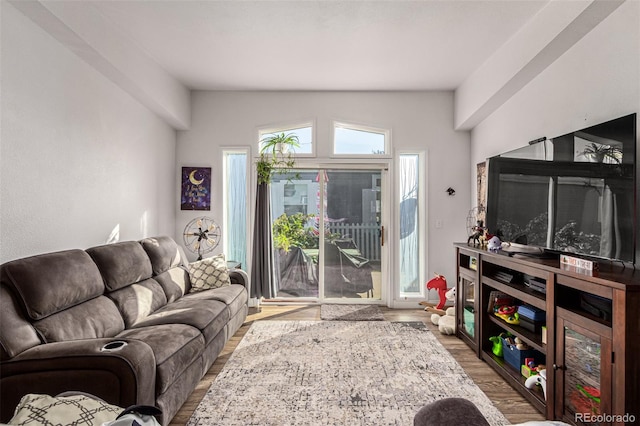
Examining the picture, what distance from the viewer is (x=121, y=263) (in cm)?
278

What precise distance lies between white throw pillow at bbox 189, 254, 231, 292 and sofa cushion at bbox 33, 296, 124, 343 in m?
1.21

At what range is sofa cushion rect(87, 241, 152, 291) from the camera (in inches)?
104

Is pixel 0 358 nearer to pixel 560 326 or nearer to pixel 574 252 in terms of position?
pixel 560 326

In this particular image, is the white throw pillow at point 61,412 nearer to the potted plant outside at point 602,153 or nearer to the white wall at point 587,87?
the potted plant outside at point 602,153

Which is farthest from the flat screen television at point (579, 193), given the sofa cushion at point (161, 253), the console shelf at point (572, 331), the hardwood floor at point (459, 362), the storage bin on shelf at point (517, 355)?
the sofa cushion at point (161, 253)

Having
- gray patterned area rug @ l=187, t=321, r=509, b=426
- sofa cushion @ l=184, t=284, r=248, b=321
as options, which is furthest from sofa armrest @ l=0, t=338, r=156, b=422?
sofa cushion @ l=184, t=284, r=248, b=321

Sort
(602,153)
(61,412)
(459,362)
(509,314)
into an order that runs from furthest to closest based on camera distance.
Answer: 1. (459,362)
2. (509,314)
3. (602,153)
4. (61,412)

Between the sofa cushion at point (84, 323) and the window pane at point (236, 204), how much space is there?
A: 2336mm

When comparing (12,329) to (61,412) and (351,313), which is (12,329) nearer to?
(61,412)

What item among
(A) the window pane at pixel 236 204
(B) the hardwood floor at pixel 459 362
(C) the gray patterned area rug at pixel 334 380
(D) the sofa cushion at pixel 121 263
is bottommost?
(B) the hardwood floor at pixel 459 362

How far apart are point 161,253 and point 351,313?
93.4 inches

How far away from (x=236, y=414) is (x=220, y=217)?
9.65 ft

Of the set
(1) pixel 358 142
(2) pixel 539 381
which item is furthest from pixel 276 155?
(2) pixel 539 381

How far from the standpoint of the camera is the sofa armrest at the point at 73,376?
1.68 meters
